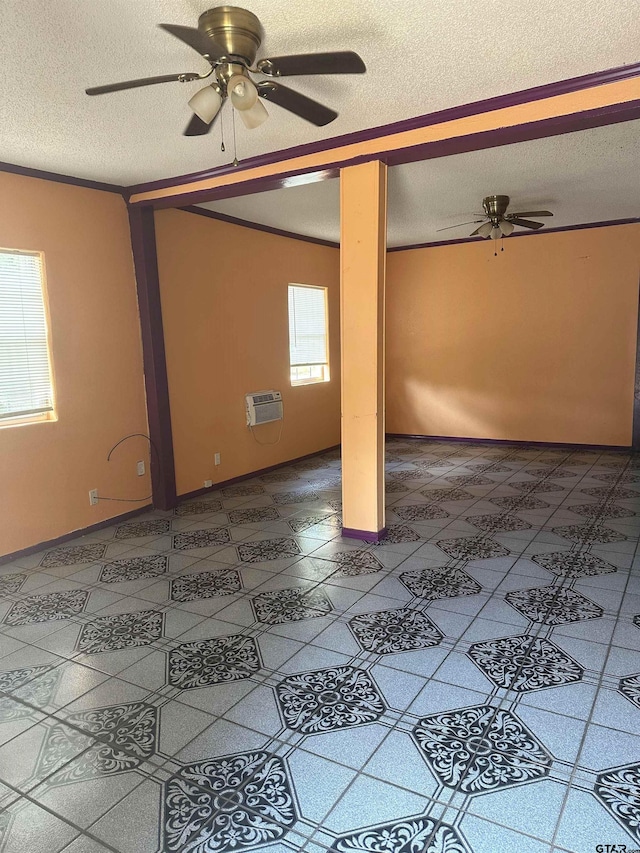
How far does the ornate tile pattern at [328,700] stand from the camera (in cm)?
210

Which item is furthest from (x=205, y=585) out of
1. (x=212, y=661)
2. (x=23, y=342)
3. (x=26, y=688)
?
(x=23, y=342)

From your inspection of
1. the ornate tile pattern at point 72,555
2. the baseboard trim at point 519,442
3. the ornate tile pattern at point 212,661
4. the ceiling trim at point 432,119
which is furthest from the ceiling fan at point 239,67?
the baseboard trim at point 519,442

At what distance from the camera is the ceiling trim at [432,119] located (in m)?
2.67

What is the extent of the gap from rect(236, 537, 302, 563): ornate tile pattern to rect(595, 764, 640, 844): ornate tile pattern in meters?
2.25

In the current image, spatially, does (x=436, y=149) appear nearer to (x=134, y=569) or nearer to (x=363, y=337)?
(x=363, y=337)

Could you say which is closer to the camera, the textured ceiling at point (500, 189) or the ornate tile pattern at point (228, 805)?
the ornate tile pattern at point (228, 805)

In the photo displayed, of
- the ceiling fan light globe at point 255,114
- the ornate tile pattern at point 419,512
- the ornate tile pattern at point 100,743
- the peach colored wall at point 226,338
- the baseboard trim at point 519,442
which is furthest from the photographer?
the baseboard trim at point 519,442

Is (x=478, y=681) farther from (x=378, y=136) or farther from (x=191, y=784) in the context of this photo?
(x=378, y=136)

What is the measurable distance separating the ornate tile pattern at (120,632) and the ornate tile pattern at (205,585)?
0.77ft

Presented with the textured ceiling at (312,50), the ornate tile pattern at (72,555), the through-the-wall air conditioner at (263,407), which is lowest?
the ornate tile pattern at (72,555)

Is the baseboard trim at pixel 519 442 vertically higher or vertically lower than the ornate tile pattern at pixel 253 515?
higher

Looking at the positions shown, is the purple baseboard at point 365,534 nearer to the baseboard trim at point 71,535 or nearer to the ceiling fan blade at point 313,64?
the baseboard trim at point 71,535

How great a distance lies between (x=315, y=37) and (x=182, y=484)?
3.66 m

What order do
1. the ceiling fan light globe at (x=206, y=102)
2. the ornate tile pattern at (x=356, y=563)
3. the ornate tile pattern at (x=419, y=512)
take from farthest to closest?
the ornate tile pattern at (x=419, y=512) < the ornate tile pattern at (x=356, y=563) < the ceiling fan light globe at (x=206, y=102)
